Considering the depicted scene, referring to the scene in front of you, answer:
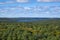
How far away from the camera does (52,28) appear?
9164mm

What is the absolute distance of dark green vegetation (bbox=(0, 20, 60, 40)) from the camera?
8.01m

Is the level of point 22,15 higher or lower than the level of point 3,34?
higher

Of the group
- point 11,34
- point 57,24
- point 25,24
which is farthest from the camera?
point 57,24

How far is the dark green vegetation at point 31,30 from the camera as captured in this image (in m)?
8.01

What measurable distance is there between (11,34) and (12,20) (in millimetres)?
920

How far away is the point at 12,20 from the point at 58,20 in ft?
7.44

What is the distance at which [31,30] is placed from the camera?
8.81 m

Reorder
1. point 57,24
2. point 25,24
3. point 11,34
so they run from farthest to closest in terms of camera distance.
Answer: point 57,24, point 25,24, point 11,34

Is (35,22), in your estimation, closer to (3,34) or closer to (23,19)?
(23,19)

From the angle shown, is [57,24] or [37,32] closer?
[37,32]

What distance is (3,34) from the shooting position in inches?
326

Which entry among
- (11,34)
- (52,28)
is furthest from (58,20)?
(11,34)

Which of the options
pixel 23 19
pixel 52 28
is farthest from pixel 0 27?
pixel 52 28

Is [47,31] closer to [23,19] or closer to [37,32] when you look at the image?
[37,32]
